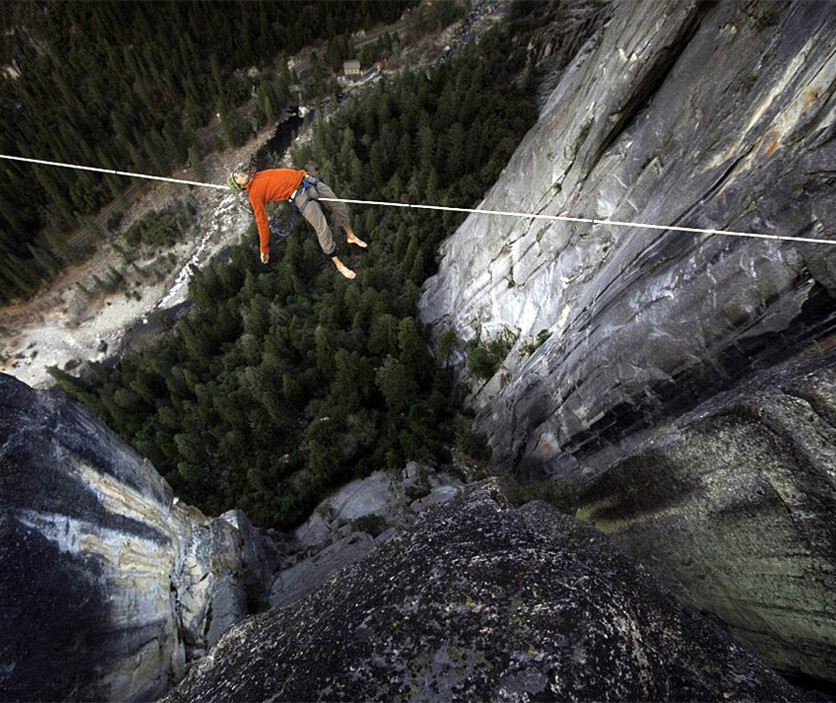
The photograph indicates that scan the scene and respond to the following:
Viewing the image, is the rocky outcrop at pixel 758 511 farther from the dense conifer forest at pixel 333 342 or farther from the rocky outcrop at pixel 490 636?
the dense conifer forest at pixel 333 342

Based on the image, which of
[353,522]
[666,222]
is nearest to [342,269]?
[666,222]

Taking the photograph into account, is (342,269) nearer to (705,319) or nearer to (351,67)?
(705,319)

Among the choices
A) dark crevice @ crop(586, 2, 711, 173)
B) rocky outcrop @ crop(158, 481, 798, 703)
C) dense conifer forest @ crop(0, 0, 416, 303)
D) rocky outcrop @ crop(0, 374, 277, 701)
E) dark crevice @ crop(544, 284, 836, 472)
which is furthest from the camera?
dense conifer forest @ crop(0, 0, 416, 303)

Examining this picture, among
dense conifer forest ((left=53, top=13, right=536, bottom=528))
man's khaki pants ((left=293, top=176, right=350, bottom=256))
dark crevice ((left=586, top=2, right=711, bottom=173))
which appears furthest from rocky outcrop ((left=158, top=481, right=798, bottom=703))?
dense conifer forest ((left=53, top=13, right=536, bottom=528))

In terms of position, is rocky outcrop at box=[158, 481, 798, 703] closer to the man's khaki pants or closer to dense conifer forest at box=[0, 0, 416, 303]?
the man's khaki pants

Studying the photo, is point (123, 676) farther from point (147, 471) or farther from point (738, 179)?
point (738, 179)

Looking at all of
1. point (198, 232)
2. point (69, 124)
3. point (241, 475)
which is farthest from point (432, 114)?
point (69, 124)
